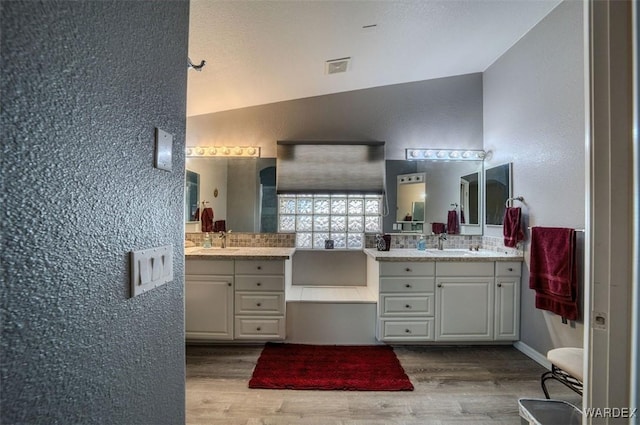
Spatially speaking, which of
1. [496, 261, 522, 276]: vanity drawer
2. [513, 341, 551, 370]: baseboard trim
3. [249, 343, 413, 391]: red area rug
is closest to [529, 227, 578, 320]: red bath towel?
[496, 261, 522, 276]: vanity drawer

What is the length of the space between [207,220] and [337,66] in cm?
205

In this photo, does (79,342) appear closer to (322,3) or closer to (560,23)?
(322,3)

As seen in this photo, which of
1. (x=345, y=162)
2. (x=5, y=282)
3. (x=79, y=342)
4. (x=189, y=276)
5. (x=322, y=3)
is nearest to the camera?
(x=5, y=282)

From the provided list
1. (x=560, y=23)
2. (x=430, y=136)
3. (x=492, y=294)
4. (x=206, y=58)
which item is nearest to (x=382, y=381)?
(x=492, y=294)

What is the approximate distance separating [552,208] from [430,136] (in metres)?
1.33

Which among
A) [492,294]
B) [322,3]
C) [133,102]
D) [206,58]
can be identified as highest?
[322,3]

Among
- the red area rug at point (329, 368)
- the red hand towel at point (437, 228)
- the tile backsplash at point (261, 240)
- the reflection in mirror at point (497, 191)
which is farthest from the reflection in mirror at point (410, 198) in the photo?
the red area rug at point (329, 368)

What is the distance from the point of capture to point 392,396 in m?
1.81

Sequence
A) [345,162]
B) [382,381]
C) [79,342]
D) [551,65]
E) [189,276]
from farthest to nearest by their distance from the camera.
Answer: [345,162], [189,276], [551,65], [382,381], [79,342]

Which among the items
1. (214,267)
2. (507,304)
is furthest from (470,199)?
(214,267)

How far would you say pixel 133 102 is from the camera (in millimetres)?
617

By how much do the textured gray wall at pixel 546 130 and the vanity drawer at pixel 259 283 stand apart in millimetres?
2166

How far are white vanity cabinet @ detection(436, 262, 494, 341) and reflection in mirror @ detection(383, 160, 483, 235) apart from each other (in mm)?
663

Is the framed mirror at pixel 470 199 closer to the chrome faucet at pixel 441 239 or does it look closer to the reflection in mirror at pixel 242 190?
the chrome faucet at pixel 441 239
